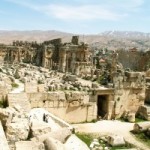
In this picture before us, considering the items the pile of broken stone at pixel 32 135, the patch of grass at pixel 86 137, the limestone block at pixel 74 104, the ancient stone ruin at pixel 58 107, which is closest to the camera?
the pile of broken stone at pixel 32 135

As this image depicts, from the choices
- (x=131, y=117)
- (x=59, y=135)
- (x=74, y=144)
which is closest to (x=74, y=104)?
(x=131, y=117)

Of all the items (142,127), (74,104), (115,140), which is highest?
(74,104)

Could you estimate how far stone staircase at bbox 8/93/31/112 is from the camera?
16975mm

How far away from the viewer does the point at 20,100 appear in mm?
17594

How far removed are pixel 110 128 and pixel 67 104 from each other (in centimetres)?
280

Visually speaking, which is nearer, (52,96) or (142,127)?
(142,127)

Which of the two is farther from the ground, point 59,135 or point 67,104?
point 67,104

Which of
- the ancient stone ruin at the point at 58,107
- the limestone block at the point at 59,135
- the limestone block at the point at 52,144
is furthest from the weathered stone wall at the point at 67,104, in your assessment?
the limestone block at the point at 52,144

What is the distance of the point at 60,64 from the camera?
172 ft

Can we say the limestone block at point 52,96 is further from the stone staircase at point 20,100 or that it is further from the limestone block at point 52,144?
the limestone block at point 52,144

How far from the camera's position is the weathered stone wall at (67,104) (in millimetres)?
19141

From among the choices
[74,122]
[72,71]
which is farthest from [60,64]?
[74,122]

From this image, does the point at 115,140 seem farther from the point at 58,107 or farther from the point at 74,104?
the point at 58,107

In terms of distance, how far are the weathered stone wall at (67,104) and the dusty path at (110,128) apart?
0.68 metres
